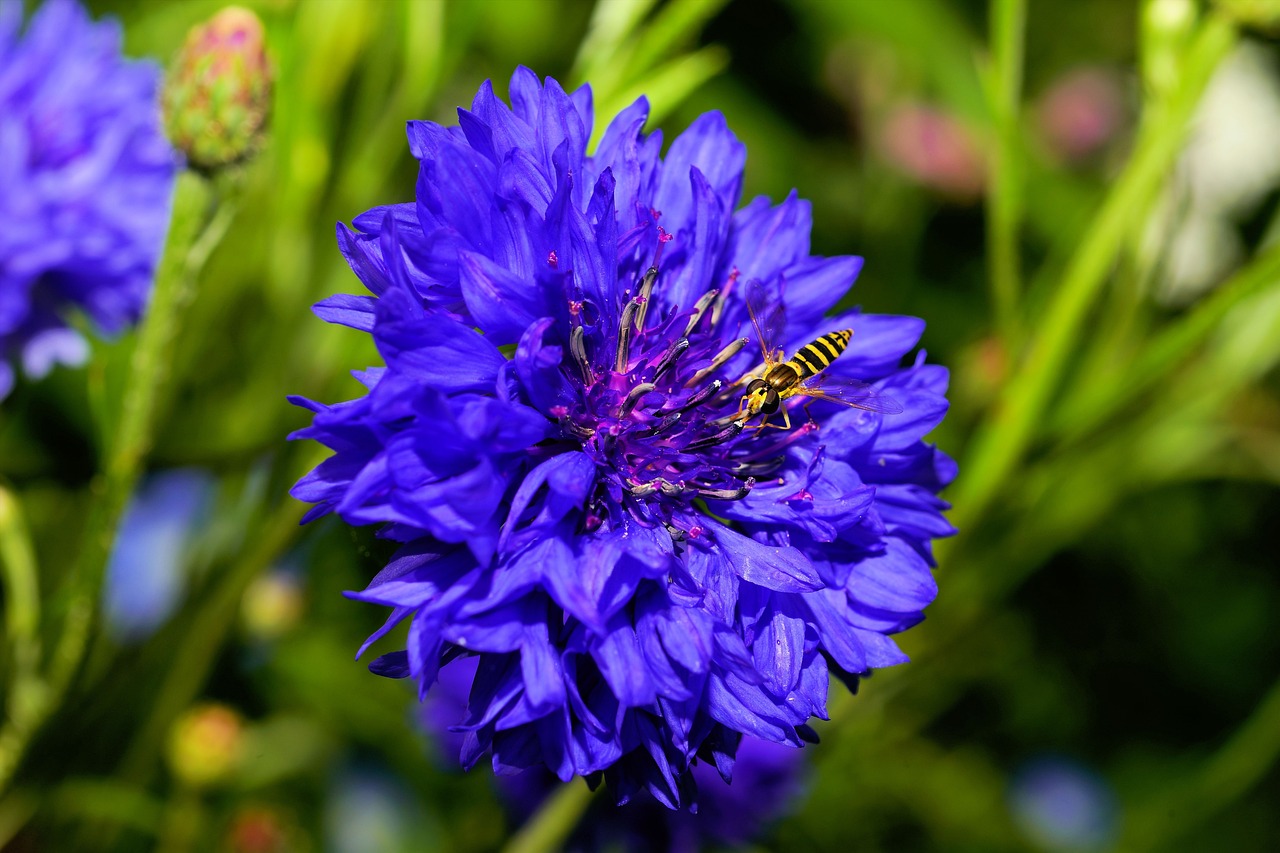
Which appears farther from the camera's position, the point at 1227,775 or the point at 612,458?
the point at 1227,775

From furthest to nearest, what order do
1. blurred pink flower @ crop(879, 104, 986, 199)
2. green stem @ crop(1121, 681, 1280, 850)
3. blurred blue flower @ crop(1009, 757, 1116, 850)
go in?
blurred pink flower @ crop(879, 104, 986, 199) < blurred blue flower @ crop(1009, 757, 1116, 850) < green stem @ crop(1121, 681, 1280, 850)

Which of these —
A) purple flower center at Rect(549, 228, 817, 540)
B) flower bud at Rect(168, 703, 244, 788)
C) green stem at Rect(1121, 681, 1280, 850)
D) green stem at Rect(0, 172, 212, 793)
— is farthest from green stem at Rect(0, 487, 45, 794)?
green stem at Rect(1121, 681, 1280, 850)

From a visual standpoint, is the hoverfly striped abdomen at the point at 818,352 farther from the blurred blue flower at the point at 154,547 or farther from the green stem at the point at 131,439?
the blurred blue flower at the point at 154,547

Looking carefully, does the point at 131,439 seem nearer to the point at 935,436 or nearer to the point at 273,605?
the point at 273,605

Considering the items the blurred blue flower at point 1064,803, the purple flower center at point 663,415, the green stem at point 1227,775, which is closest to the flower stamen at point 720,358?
the purple flower center at point 663,415

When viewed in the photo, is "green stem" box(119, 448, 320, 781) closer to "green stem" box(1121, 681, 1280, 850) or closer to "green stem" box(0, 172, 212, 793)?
"green stem" box(0, 172, 212, 793)

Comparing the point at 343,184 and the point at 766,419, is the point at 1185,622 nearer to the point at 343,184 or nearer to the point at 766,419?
the point at 766,419

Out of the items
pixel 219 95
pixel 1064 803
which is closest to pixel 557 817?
pixel 219 95

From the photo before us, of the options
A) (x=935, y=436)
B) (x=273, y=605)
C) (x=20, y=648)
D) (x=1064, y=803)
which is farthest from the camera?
(x=1064, y=803)
